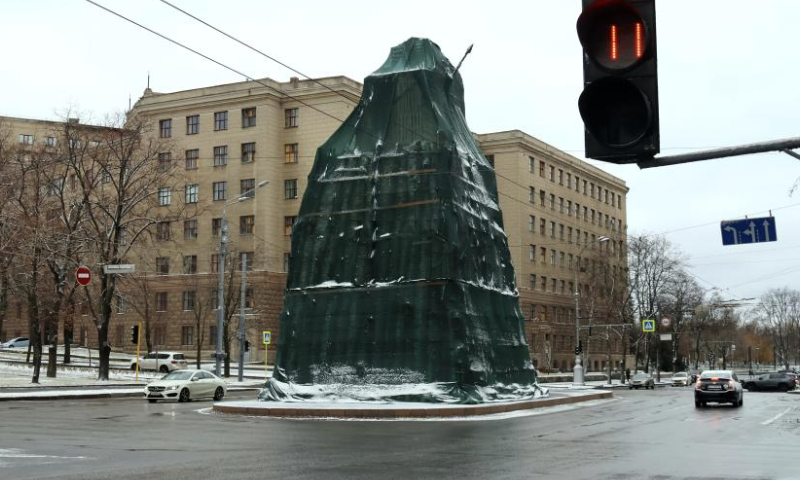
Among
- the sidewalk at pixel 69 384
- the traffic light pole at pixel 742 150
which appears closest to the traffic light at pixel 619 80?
the traffic light pole at pixel 742 150

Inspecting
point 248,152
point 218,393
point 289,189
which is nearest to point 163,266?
point 248,152

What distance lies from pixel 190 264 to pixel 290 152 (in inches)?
550

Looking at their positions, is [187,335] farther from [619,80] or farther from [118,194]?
[619,80]

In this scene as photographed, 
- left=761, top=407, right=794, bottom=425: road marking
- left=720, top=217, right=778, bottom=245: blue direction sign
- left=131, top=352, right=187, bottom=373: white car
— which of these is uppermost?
left=720, top=217, right=778, bottom=245: blue direction sign

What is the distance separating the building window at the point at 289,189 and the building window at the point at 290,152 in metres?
1.92

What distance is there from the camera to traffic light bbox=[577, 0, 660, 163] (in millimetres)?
5273

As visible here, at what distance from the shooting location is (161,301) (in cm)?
8044

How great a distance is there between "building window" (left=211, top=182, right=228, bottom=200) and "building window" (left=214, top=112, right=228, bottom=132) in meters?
5.04

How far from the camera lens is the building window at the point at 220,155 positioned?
80375mm

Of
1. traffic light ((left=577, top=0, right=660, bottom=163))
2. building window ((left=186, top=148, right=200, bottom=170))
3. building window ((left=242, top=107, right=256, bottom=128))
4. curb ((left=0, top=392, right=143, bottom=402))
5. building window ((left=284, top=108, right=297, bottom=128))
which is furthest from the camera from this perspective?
building window ((left=186, top=148, right=200, bottom=170))

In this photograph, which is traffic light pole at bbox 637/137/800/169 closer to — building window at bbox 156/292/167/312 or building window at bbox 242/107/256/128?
building window at bbox 242/107/256/128

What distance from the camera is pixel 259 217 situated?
7819cm

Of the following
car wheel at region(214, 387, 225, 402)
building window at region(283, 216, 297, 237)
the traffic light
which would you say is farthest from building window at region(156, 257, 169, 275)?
the traffic light

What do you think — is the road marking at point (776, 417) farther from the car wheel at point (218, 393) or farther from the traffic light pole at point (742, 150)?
the car wheel at point (218, 393)
